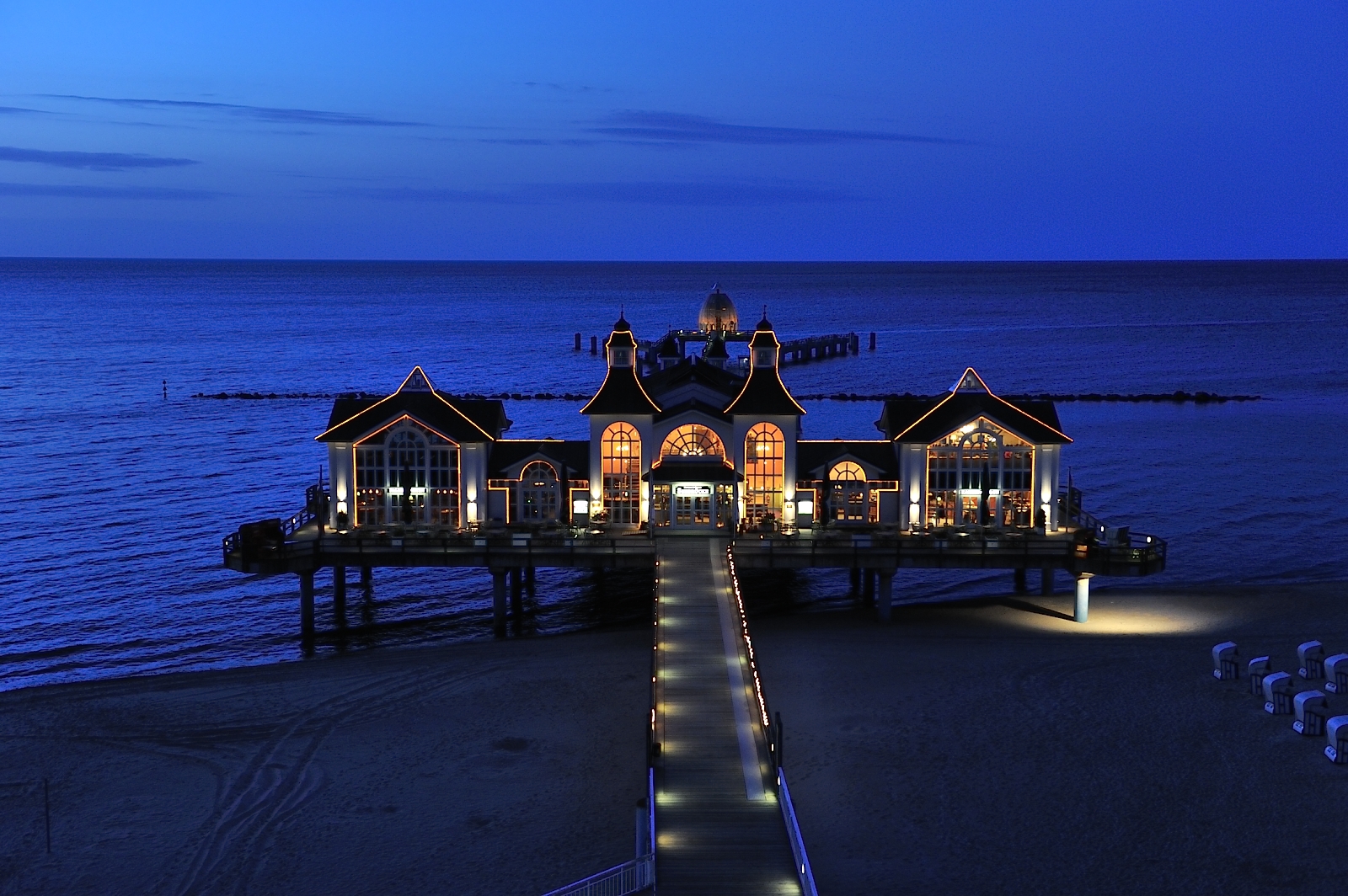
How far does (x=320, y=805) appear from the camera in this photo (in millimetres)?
29828

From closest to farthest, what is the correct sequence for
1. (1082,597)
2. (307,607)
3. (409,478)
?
(1082,597) → (307,607) → (409,478)

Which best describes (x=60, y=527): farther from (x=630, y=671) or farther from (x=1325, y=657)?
(x=1325, y=657)

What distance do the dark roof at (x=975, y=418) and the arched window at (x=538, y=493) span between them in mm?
11312

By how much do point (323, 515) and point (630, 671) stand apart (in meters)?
14.3

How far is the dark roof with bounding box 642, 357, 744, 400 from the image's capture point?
52375 millimetres

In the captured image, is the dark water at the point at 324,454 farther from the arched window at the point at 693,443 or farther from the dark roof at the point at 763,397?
the dark roof at the point at 763,397

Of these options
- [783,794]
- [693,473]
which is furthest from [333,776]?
[693,473]

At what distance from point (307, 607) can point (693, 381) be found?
51.7 ft

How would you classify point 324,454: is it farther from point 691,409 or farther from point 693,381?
point 691,409

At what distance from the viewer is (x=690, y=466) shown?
45719 millimetres

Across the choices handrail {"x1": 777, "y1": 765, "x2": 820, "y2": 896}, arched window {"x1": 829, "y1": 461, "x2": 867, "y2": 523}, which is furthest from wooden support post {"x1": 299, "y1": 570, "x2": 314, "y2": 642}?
handrail {"x1": 777, "y1": 765, "x2": 820, "y2": 896}

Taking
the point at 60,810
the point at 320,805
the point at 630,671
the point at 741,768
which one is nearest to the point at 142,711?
the point at 60,810

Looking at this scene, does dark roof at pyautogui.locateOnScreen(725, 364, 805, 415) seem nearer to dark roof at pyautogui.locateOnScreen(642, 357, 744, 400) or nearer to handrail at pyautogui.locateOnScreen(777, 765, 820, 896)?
dark roof at pyautogui.locateOnScreen(642, 357, 744, 400)

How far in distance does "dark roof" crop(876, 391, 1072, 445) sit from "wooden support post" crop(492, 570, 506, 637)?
1348 centimetres
